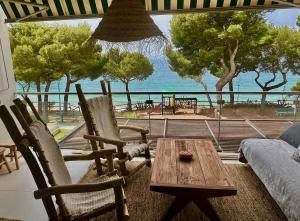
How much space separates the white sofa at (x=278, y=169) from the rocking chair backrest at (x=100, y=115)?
1.64 meters

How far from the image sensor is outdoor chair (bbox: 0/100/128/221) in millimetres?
1611

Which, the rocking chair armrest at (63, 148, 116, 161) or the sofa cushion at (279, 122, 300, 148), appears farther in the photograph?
the sofa cushion at (279, 122, 300, 148)

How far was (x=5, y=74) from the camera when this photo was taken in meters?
4.43

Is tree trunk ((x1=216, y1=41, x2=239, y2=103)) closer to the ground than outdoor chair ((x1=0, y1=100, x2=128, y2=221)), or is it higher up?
closer to the ground

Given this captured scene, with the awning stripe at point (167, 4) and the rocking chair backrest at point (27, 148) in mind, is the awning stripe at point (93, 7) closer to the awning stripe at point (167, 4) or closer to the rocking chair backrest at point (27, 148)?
the awning stripe at point (167, 4)

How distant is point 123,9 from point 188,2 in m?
2.43

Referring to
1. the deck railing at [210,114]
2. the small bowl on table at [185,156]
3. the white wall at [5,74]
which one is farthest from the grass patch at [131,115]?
the small bowl on table at [185,156]

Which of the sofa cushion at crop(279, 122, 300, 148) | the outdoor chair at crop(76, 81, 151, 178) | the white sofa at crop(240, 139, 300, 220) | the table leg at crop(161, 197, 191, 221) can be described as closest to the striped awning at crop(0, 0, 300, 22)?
the outdoor chair at crop(76, 81, 151, 178)

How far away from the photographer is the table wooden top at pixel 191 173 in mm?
2014

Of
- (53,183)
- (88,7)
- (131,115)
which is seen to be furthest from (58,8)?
(53,183)

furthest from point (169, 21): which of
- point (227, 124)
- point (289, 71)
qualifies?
point (227, 124)

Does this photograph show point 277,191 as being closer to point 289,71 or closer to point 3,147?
point 3,147

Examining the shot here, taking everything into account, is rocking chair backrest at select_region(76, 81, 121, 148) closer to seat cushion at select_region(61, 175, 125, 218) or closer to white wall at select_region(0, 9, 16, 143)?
seat cushion at select_region(61, 175, 125, 218)

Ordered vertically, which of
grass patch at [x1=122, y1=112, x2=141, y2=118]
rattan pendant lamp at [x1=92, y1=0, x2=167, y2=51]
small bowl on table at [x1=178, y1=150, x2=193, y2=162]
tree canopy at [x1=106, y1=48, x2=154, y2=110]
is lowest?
tree canopy at [x1=106, y1=48, x2=154, y2=110]
